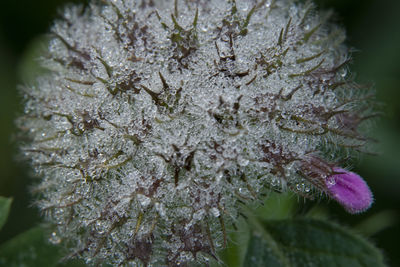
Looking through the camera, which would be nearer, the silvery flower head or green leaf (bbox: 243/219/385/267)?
the silvery flower head

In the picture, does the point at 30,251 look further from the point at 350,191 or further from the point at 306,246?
the point at 350,191

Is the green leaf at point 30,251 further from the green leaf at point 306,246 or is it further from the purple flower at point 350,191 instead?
the purple flower at point 350,191

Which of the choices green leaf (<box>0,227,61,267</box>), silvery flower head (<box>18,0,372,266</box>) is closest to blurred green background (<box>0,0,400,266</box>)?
green leaf (<box>0,227,61,267</box>)

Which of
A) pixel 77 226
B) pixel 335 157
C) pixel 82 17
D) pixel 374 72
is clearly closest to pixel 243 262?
pixel 335 157

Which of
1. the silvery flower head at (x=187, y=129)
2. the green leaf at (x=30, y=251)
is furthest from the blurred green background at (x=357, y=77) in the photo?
the silvery flower head at (x=187, y=129)

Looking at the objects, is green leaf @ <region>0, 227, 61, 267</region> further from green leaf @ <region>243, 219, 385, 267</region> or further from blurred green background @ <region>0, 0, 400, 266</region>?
green leaf @ <region>243, 219, 385, 267</region>

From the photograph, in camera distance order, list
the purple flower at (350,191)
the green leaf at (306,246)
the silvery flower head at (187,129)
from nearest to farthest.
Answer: the silvery flower head at (187,129)
the purple flower at (350,191)
the green leaf at (306,246)
